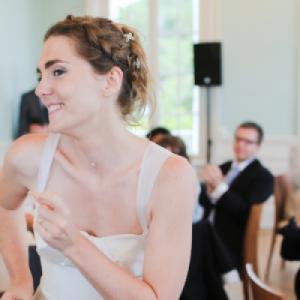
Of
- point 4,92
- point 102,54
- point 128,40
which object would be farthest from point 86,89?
point 4,92

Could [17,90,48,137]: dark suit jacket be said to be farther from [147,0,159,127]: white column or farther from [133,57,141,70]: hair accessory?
[133,57,141,70]: hair accessory

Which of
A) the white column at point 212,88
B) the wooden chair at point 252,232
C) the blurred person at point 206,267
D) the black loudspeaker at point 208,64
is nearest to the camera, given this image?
the blurred person at point 206,267

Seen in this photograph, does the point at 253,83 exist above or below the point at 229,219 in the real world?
above

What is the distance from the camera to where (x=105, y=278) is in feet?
3.43

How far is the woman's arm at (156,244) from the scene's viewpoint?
1012mm

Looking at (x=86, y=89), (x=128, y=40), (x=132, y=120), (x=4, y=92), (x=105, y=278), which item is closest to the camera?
(x=105, y=278)

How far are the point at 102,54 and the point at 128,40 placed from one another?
0.35 feet

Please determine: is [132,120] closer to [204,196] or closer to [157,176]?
[157,176]

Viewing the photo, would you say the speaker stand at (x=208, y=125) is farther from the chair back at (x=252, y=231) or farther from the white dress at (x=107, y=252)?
the white dress at (x=107, y=252)

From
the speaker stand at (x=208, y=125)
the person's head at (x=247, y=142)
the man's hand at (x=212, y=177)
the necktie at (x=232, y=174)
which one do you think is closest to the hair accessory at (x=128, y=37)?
the man's hand at (x=212, y=177)

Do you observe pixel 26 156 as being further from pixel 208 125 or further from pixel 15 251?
pixel 208 125

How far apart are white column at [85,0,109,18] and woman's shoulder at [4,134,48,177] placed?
5.16 metres

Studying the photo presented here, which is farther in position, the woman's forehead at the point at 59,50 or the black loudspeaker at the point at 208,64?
the black loudspeaker at the point at 208,64

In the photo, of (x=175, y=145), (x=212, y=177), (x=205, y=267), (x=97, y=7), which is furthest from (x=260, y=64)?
(x=205, y=267)
